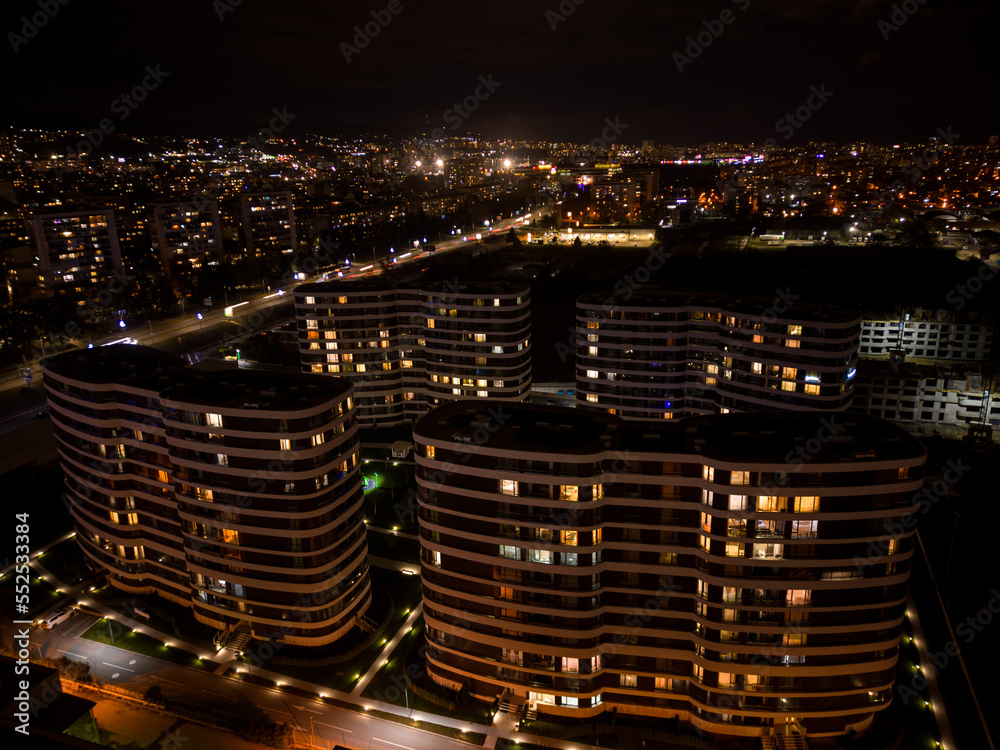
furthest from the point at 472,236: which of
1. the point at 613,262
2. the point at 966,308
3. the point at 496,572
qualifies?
the point at 496,572

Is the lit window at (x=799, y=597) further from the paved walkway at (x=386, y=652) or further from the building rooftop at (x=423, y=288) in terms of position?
the building rooftop at (x=423, y=288)

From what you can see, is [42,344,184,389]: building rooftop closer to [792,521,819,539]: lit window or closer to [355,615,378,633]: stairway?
[355,615,378,633]: stairway

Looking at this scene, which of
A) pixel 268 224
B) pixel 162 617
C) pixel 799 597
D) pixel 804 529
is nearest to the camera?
pixel 804 529

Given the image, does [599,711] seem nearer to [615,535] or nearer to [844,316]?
[615,535]

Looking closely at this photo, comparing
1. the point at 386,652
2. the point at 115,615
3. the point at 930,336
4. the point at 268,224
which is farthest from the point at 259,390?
the point at 268,224

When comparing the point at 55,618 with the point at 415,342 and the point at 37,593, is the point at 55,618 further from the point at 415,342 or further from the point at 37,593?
the point at 415,342

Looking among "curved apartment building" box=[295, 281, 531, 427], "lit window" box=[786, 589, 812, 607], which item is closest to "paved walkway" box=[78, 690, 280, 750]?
"lit window" box=[786, 589, 812, 607]
